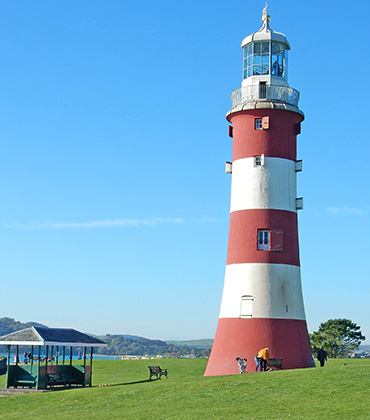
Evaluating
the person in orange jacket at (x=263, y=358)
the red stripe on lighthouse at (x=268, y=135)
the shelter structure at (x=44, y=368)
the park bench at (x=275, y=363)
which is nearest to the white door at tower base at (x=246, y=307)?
the person in orange jacket at (x=263, y=358)

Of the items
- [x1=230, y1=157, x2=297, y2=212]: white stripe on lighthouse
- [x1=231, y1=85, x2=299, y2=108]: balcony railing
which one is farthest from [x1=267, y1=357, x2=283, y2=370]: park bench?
[x1=231, y1=85, x2=299, y2=108]: balcony railing

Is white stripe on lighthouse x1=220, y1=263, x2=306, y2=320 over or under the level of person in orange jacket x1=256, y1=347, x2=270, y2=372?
over

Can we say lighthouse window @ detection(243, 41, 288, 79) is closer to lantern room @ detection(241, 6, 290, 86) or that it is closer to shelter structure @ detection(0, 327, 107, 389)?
lantern room @ detection(241, 6, 290, 86)

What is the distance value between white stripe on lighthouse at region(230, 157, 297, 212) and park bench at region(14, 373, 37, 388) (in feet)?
39.8

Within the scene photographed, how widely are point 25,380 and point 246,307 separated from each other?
35.4 feet

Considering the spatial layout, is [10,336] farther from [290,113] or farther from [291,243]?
[290,113]

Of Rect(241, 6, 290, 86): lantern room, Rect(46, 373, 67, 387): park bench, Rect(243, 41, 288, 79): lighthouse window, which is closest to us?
Rect(46, 373, 67, 387): park bench

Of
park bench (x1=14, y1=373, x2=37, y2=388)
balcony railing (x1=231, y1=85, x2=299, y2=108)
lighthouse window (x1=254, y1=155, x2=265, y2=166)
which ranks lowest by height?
park bench (x1=14, y1=373, x2=37, y2=388)

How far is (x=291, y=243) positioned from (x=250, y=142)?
16.8ft

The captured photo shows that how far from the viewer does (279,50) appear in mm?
33469

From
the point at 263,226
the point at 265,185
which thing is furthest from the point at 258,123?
the point at 263,226

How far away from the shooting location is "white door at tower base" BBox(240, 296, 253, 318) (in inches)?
1195

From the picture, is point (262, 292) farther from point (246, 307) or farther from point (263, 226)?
point (263, 226)

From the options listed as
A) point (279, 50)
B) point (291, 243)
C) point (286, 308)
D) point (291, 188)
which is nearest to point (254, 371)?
point (286, 308)
